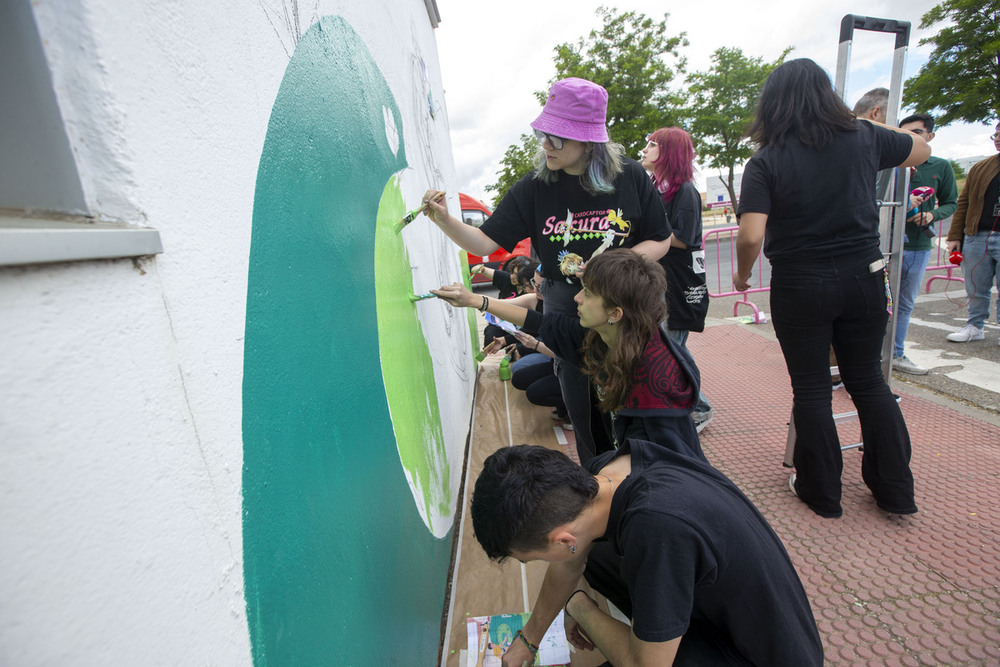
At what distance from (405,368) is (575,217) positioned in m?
0.93

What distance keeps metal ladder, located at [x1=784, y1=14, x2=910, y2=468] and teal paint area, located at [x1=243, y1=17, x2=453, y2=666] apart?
2.04 metres

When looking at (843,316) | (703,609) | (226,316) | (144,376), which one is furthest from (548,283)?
(144,376)

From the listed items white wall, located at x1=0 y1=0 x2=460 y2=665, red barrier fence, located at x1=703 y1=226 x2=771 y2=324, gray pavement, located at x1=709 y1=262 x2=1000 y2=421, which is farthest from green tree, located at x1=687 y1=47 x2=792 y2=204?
white wall, located at x1=0 y1=0 x2=460 y2=665

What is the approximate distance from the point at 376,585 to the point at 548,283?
1.51m

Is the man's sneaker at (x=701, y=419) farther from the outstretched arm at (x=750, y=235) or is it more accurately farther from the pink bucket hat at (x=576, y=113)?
the pink bucket hat at (x=576, y=113)

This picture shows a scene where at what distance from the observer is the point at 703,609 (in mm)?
1197

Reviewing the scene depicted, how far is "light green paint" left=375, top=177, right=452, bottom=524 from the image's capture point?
63.9 inches

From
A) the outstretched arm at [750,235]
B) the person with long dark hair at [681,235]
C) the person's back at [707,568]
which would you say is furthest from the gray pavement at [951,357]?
the person's back at [707,568]

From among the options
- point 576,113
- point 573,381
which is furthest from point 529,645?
point 576,113

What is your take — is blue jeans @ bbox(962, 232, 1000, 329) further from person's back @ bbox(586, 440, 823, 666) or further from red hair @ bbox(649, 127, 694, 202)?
person's back @ bbox(586, 440, 823, 666)

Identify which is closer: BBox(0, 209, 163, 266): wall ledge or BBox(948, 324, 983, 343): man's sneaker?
BBox(0, 209, 163, 266): wall ledge

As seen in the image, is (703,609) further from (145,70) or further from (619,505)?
(145,70)

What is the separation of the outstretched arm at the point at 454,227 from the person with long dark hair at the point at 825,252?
3.68 ft

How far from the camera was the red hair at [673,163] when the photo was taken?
9.39ft
